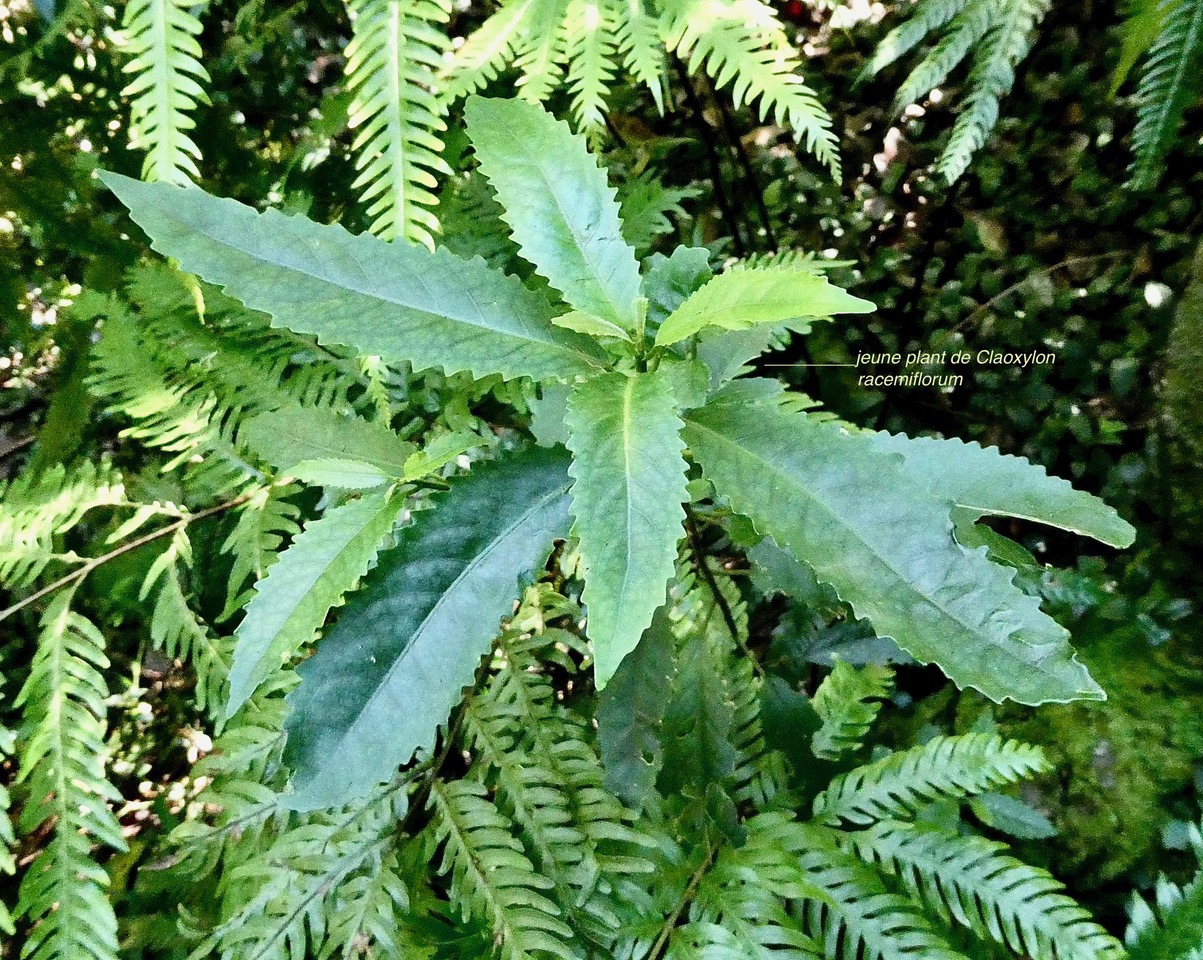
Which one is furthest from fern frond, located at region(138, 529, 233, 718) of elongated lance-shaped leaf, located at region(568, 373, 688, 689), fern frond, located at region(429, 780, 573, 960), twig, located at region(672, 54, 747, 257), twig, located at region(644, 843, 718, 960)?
twig, located at region(672, 54, 747, 257)

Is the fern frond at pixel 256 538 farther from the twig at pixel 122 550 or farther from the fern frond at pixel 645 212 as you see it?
the fern frond at pixel 645 212

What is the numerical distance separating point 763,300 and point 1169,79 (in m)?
1.49

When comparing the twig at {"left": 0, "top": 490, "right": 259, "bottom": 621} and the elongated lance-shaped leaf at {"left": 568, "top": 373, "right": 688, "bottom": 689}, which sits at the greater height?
the elongated lance-shaped leaf at {"left": 568, "top": 373, "right": 688, "bottom": 689}

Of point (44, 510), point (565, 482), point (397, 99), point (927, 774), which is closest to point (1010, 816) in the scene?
point (927, 774)

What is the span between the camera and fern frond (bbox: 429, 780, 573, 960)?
3.59 feet

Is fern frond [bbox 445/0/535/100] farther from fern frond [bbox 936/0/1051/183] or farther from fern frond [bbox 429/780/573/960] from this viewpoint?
fern frond [bbox 429/780/573/960]

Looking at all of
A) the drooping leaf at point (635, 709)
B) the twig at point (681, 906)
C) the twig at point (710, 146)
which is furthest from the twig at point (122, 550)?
the twig at point (710, 146)

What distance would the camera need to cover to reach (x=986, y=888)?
120 centimetres

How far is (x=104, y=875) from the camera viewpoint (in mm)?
1173

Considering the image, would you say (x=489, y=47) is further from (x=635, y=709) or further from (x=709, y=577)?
(x=635, y=709)

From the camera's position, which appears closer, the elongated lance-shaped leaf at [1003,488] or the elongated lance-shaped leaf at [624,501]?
the elongated lance-shaped leaf at [624,501]

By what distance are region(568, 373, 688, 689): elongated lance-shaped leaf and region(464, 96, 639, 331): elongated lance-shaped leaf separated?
0.49 ft

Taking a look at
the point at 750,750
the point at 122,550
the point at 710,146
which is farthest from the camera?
the point at 710,146

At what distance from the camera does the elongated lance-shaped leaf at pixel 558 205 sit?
2.86 ft
